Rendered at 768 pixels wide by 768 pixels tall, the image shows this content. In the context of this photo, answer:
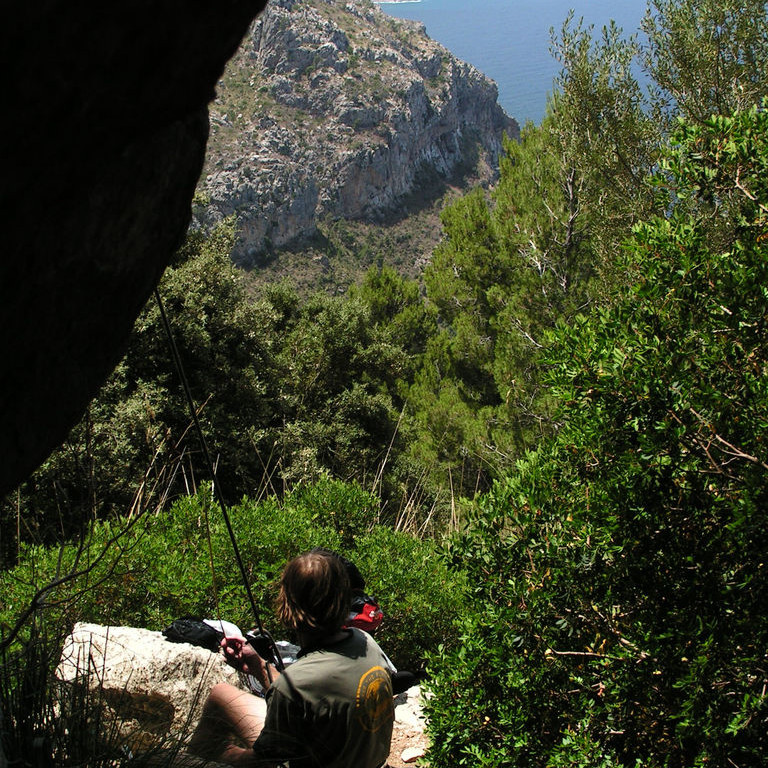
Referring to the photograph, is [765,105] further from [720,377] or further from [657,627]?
[657,627]

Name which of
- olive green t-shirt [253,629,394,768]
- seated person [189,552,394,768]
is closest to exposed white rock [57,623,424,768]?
seated person [189,552,394,768]

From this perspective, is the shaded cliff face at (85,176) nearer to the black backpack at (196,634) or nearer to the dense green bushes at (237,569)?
the black backpack at (196,634)

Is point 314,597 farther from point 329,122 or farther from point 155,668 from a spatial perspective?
point 329,122

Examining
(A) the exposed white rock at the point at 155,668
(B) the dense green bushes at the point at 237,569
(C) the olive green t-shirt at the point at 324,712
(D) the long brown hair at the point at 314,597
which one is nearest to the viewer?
(C) the olive green t-shirt at the point at 324,712

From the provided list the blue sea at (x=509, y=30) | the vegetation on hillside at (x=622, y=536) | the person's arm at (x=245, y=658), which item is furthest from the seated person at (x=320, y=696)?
the blue sea at (x=509, y=30)

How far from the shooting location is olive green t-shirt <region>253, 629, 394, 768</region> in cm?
192

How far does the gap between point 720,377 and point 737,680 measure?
103 centimetres

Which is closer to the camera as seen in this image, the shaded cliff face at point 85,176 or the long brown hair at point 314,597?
the shaded cliff face at point 85,176

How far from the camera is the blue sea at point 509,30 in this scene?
105812 millimetres

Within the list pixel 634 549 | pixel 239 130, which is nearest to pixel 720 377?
pixel 634 549

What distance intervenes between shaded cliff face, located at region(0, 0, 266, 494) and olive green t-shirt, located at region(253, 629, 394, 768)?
1074 mm

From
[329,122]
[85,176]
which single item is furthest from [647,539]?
[329,122]

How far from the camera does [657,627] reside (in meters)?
2.50

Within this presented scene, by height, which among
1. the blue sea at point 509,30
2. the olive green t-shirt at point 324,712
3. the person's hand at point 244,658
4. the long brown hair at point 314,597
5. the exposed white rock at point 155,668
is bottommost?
the exposed white rock at point 155,668
